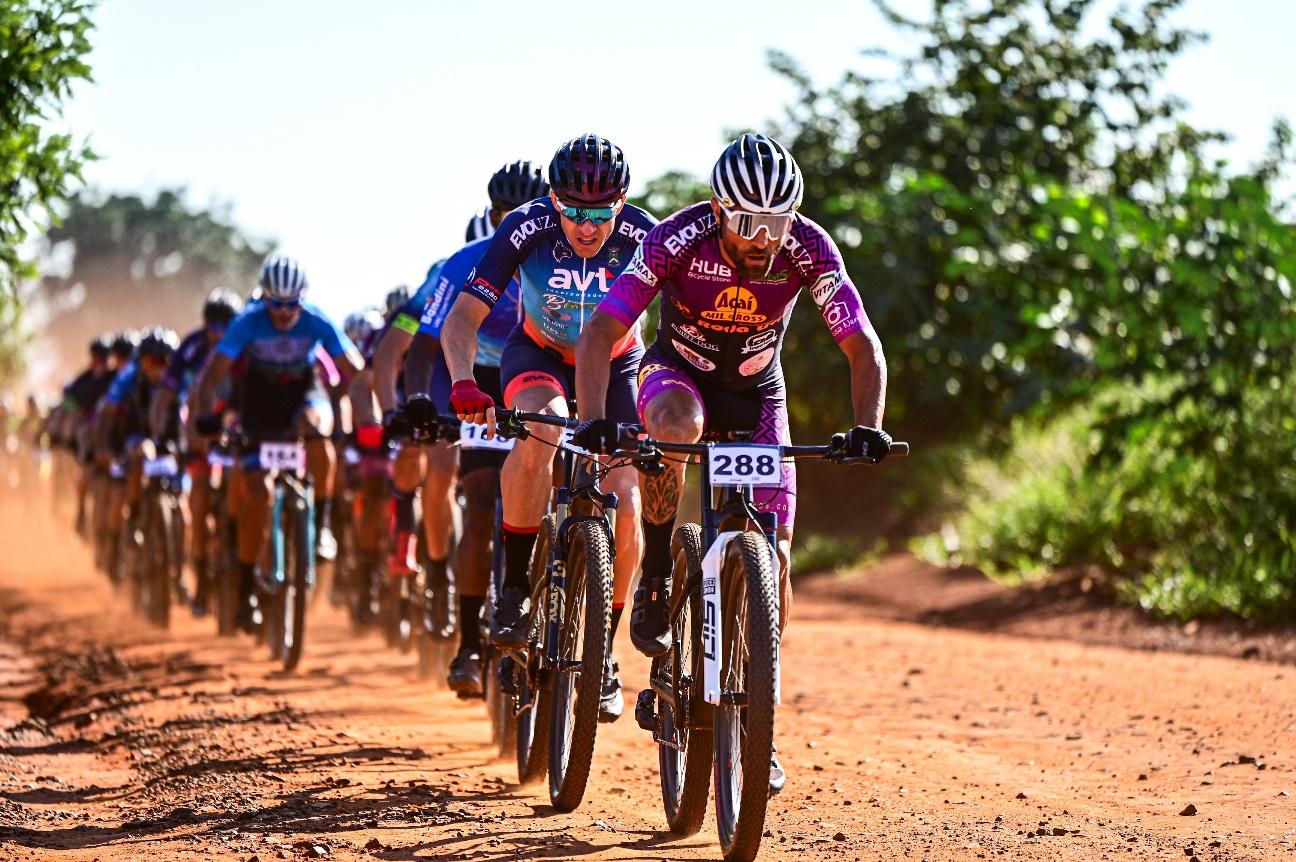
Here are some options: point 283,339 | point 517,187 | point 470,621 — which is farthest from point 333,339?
point 470,621

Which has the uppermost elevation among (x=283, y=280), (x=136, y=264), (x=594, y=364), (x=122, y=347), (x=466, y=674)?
(x=136, y=264)

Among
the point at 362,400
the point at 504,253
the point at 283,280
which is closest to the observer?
the point at 504,253

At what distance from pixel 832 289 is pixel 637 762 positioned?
2.68 meters

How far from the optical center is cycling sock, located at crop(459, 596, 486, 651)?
802 centimetres

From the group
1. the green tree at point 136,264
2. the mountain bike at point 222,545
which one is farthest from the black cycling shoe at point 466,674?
the green tree at point 136,264

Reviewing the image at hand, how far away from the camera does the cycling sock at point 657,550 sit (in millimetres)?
6488

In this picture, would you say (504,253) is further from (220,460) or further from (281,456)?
(220,460)

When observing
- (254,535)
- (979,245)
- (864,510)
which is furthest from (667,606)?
(864,510)

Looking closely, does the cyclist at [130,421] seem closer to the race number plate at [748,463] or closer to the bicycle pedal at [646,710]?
the bicycle pedal at [646,710]

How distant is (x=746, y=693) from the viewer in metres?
5.43

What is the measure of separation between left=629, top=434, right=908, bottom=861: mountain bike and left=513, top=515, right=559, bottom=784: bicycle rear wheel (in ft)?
2.48

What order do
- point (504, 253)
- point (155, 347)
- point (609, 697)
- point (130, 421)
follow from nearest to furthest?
1. point (609, 697)
2. point (504, 253)
3. point (155, 347)
4. point (130, 421)

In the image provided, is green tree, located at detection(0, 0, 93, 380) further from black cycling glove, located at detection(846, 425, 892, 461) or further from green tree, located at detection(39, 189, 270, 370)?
green tree, located at detection(39, 189, 270, 370)

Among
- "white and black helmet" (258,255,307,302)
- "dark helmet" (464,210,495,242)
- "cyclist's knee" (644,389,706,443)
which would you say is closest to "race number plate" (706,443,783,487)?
"cyclist's knee" (644,389,706,443)
